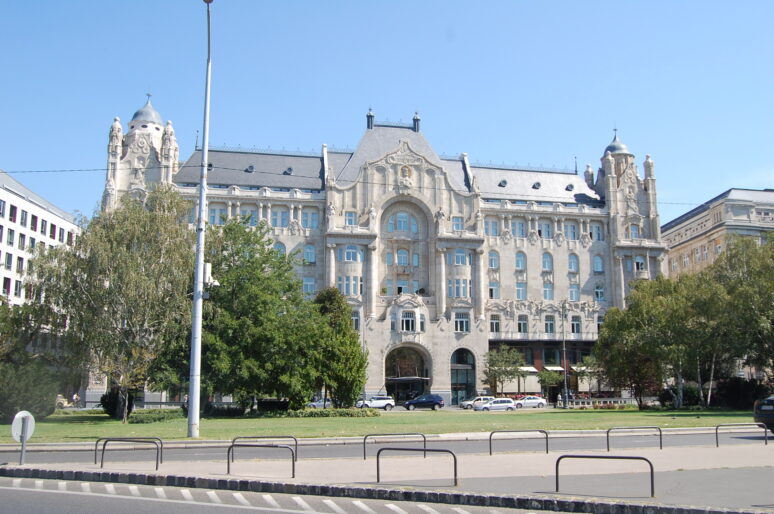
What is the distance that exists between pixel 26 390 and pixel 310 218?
163 ft

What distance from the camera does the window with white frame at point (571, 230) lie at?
93750mm

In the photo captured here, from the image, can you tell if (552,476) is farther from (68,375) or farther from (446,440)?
(68,375)

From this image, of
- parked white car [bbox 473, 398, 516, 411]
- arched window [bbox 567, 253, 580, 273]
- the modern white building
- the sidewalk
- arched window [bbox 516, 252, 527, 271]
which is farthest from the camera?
arched window [bbox 567, 253, 580, 273]

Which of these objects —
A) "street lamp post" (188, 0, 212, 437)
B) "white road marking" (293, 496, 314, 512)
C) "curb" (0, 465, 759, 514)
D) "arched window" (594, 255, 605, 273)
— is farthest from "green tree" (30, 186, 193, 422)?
"arched window" (594, 255, 605, 273)

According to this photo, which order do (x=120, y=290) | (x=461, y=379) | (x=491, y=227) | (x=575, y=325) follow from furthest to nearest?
(x=491, y=227) → (x=575, y=325) → (x=461, y=379) → (x=120, y=290)

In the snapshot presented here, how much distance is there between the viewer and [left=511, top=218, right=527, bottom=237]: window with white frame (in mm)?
92375

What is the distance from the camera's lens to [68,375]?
1789 inches

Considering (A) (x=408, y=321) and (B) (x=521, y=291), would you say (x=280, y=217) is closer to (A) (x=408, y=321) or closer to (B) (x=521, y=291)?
(A) (x=408, y=321)

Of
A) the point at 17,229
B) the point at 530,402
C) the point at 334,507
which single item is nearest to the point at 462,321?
the point at 530,402

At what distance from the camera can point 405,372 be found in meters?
86.1

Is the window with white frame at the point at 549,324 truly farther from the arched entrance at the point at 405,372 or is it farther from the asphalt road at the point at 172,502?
the asphalt road at the point at 172,502

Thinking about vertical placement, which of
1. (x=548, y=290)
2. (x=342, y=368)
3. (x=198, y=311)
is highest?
(x=548, y=290)

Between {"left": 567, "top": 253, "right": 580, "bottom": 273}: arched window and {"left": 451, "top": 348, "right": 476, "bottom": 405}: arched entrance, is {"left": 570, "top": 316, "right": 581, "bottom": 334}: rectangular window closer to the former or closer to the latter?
{"left": 567, "top": 253, "right": 580, "bottom": 273}: arched window

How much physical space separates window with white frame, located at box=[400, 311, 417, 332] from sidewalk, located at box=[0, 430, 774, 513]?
204 ft
